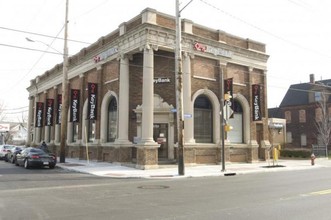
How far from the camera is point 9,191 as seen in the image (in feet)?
38.2

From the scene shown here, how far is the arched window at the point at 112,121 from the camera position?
26.2 m

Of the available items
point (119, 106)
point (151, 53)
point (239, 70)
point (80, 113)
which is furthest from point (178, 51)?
point (80, 113)

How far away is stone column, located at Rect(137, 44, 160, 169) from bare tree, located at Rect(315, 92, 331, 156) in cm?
2935

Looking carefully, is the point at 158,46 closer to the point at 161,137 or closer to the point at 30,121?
the point at 161,137

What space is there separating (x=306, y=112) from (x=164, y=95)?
120 feet

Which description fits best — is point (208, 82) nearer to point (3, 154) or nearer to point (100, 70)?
point (100, 70)

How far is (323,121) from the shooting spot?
1831 inches

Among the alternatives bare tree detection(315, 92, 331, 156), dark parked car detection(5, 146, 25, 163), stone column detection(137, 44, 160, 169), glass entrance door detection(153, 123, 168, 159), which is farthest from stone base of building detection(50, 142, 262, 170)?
bare tree detection(315, 92, 331, 156)

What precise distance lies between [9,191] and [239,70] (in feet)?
68.7

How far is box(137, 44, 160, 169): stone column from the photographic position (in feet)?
69.6

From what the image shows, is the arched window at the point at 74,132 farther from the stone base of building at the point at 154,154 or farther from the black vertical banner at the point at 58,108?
the black vertical banner at the point at 58,108

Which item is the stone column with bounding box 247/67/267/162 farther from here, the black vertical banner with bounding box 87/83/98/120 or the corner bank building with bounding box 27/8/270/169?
the black vertical banner with bounding box 87/83/98/120

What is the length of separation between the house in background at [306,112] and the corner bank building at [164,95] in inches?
970

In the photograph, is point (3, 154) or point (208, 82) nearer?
point (208, 82)
